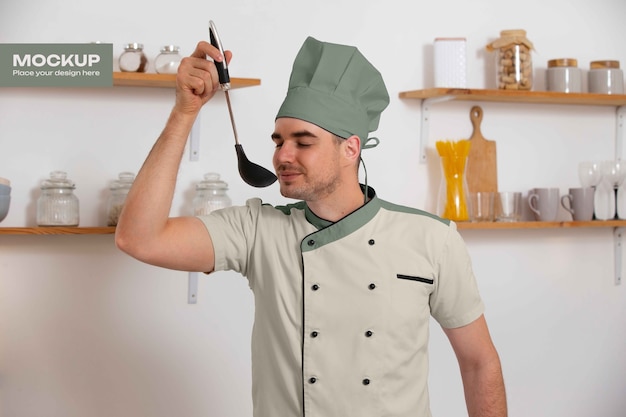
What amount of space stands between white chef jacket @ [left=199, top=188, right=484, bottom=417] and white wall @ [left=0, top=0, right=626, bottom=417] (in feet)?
2.66

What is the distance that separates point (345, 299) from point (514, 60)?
55.2 inches

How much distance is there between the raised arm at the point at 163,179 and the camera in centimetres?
155

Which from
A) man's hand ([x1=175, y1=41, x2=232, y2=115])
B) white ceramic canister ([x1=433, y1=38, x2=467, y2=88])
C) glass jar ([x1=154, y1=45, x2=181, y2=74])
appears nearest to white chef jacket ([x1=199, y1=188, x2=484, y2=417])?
man's hand ([x1=175, y1=41, x2=232, y2=115])

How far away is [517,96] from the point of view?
279cm

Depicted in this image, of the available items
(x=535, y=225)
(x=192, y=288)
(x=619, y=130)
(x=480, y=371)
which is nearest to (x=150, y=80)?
(x=192, y=288)

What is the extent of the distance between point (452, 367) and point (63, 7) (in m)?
1.69

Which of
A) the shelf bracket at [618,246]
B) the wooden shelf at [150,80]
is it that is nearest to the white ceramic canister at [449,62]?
the wooden shelf at [150,80]

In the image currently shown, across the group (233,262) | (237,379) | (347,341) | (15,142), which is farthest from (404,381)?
(15,142)

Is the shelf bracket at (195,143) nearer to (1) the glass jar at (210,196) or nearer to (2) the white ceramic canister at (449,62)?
(1) the glass jar at (210,196)

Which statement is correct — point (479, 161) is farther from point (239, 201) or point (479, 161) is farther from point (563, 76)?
point (239, 201)

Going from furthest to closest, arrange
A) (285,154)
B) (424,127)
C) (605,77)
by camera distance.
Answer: (605,77) < (424,127) < (285,154)

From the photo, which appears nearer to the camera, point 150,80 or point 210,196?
point 150,80

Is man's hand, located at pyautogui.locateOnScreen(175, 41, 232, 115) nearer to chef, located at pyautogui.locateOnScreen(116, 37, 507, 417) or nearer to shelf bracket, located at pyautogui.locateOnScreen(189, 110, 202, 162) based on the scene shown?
chef, located at pyautogui.locateOnScreen(116, 37, 507, 417)

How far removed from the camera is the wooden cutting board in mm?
2920
